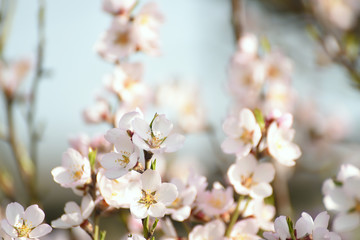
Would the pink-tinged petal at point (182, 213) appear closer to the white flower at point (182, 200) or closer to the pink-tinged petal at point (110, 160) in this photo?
the white flower at point (182, 200)

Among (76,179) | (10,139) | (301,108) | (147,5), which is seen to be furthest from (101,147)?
(301,108)

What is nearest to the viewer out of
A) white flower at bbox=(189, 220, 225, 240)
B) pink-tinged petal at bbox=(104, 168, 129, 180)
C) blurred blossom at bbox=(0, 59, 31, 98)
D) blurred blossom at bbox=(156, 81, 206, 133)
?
pink-tinged petal at bbox=(104, 168, 129, 180)

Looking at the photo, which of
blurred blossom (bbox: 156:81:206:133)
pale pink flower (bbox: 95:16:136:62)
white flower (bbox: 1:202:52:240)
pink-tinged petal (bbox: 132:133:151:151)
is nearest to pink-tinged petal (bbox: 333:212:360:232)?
pink-tinged petal (bbox: 132:133:151:151)

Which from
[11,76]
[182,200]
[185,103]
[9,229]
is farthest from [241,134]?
[185,103]

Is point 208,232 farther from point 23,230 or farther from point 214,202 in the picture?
point 23,230

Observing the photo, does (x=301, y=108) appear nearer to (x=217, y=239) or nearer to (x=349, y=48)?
(x=349, y=48)

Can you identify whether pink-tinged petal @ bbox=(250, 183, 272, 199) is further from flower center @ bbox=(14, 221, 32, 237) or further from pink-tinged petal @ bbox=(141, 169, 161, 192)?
flower center @ bbox=(14, 221, 32, 237)

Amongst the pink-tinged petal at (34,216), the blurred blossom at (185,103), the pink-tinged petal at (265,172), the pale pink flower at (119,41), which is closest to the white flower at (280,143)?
the pink-tinged petal at (265,172)
